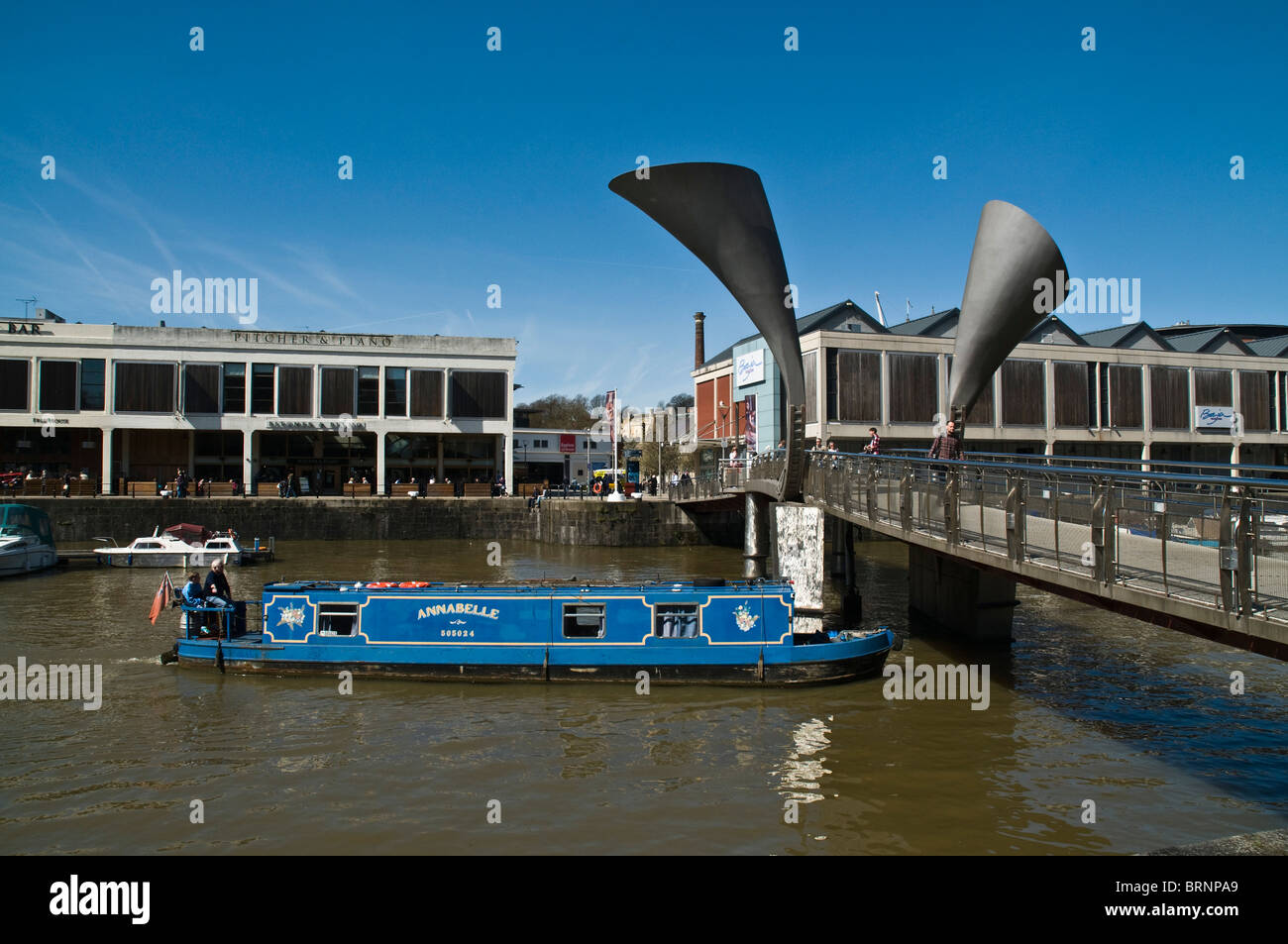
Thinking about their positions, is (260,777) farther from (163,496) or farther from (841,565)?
(163,496)

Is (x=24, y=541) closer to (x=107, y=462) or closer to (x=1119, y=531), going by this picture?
(x=107, y=462)

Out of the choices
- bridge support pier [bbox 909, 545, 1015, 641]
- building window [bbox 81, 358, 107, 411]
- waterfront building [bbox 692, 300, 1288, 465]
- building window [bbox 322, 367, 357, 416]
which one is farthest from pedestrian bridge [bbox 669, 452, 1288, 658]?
building window [bbox 81, 358, 107, 411]

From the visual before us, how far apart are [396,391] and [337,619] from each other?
4142 cm

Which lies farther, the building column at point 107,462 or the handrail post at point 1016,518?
the building column at point 107,462

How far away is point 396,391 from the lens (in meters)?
57.2

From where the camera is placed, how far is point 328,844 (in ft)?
33.2

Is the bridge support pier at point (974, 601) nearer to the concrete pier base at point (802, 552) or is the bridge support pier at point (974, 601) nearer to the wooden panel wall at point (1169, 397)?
the concrete pier base at point (802, 552)

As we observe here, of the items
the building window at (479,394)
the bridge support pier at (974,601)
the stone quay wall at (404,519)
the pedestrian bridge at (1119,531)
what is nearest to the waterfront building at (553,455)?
the building window at (479,394)

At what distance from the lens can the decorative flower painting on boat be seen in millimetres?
17812

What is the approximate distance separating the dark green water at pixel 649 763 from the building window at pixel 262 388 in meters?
37.6

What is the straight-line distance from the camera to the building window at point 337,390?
56.0 meters

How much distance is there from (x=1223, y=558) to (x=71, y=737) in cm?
1702

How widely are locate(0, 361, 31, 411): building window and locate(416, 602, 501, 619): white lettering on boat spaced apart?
50140 millimetres
